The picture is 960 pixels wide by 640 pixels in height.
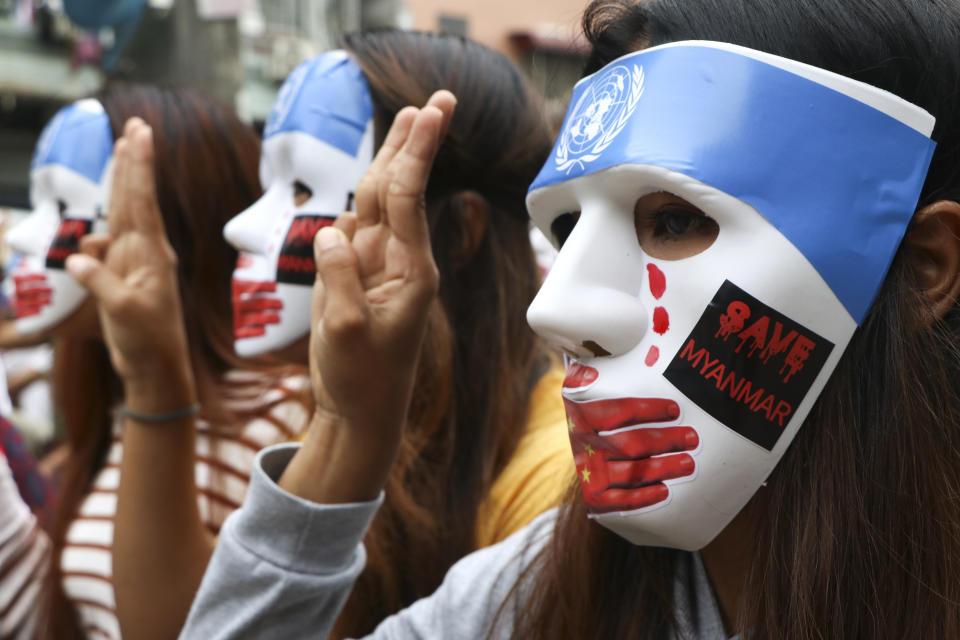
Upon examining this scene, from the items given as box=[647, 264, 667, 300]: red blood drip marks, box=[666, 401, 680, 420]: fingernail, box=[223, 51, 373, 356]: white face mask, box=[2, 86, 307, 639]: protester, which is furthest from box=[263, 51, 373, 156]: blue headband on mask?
box=[666, 401, 680, 420]: fingernail

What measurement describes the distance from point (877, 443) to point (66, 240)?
2262mm

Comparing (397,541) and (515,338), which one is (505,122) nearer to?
(515,338)

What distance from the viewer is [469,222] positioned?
1994 mm

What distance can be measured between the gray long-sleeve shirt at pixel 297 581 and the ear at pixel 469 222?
748 millimetres

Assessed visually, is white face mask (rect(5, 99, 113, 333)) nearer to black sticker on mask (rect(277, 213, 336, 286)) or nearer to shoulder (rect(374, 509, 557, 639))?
black sticker on mask (rect(277, 213, 336, 286))

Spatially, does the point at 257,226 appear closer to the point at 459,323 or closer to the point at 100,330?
the point at 459,323

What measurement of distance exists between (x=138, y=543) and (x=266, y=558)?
63 centimetres

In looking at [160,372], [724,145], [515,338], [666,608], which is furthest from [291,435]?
[724,145]

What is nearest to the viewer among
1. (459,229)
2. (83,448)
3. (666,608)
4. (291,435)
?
(666,608)

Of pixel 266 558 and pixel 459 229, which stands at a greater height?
pixel 459 229

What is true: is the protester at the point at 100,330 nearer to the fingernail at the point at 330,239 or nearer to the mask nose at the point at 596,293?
the fingernail at the point at 330,239

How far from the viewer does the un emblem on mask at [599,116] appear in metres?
1.15

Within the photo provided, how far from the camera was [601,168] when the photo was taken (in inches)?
44.3

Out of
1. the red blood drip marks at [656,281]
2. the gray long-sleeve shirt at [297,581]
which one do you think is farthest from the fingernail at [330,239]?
the red blood drip marks at [656,281]
